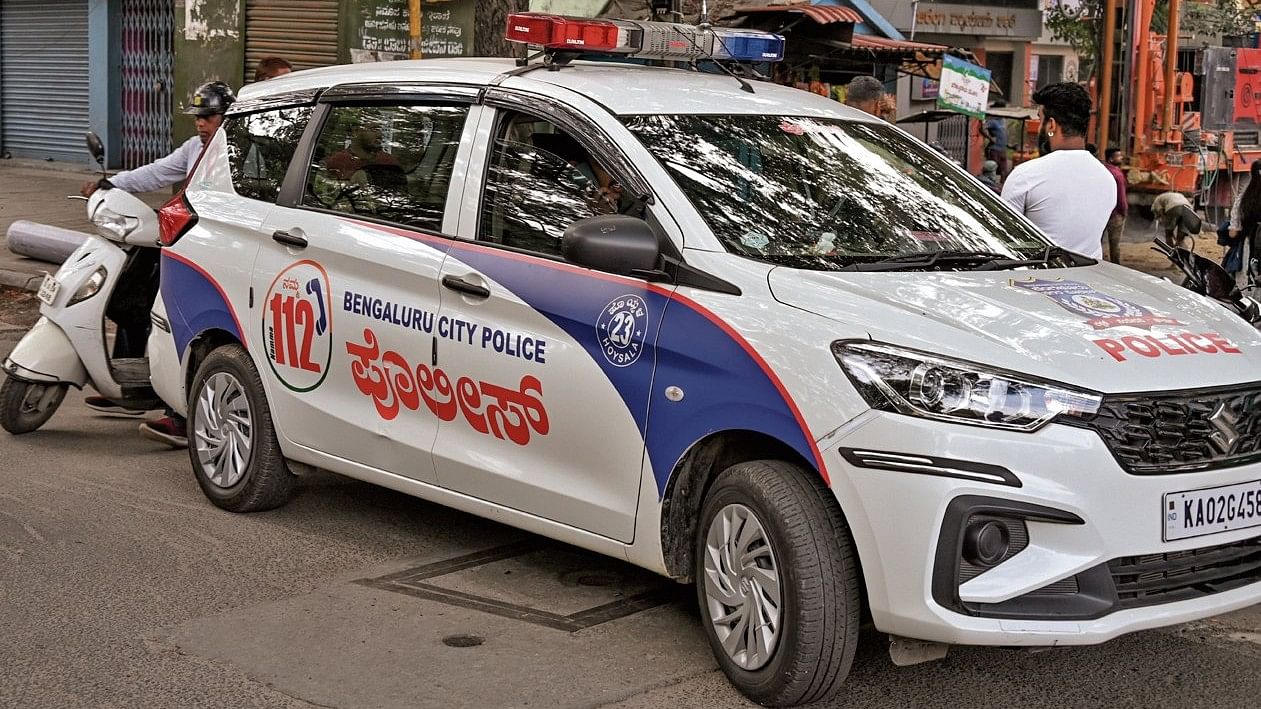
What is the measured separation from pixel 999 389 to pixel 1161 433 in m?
0.44

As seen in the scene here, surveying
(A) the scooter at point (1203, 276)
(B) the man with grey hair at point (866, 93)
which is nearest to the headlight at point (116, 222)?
(B) the man with grey hair at point (866, 93)

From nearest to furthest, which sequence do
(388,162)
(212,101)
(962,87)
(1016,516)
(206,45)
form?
(1016,516), (388,162), (212,101), (962,87), (206,45)

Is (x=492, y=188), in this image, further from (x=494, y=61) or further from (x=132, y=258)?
(x=132, y=258)

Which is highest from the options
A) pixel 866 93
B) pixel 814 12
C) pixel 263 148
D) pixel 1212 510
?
pixel 814 12

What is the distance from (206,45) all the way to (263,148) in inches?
517

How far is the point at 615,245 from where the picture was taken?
4.44m

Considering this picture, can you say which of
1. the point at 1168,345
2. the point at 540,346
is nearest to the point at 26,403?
the point at 540,346

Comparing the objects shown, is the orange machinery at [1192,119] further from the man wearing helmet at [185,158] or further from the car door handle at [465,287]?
the car door handle at [465,287]

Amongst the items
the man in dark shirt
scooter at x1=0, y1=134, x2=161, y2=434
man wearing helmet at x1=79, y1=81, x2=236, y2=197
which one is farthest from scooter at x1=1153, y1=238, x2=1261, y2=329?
the man in dark shirt

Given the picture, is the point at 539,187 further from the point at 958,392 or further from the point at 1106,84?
the point at 1106,84

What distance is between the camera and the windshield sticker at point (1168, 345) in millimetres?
4035

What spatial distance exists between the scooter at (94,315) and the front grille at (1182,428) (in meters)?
4.95

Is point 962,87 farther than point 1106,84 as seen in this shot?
No

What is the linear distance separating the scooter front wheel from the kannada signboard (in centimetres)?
836
